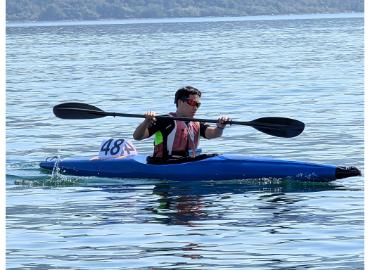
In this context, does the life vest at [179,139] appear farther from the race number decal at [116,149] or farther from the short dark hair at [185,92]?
the race number decal at [116,149]

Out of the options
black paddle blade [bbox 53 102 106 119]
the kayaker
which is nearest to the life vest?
the kayaker

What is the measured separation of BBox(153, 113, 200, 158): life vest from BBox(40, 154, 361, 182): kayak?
0.21 metres

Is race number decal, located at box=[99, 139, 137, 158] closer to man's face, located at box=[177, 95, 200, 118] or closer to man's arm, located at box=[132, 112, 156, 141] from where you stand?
man's arm, located at box=[132, 112, 156, 141]

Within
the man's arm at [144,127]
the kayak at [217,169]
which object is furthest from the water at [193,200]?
the man's arm at [144,127]

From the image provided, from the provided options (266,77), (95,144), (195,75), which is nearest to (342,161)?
(95,144)

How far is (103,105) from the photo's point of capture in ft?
110

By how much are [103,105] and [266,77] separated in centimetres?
1118

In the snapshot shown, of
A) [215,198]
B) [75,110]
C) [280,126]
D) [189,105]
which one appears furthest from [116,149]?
[215,198]

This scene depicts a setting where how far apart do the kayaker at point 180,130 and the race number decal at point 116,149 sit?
869 millimetres

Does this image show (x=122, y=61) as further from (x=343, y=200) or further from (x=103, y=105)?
(x=343, y=200)

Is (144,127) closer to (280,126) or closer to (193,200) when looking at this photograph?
(193,200)

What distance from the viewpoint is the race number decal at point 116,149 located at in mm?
18016

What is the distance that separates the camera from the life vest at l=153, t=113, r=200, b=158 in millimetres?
16922

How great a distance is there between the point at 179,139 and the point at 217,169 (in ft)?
2.02
